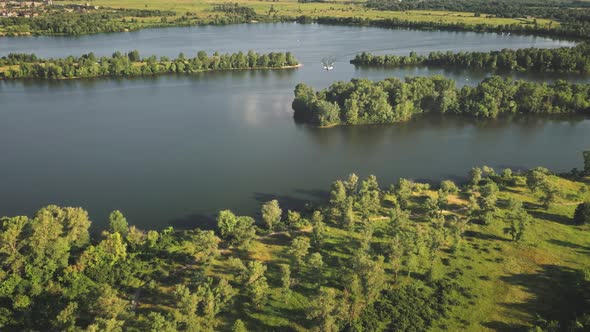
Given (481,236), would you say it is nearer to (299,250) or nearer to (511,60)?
(299,250)

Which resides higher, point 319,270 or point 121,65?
point 121,65

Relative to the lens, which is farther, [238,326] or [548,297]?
[548,297]

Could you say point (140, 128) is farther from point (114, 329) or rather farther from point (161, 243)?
point (114, 329)

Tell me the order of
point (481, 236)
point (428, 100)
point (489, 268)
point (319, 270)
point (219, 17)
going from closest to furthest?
point (319, 270), point (489, 268), point (481, 236), point (428, 100), point (219, 17)

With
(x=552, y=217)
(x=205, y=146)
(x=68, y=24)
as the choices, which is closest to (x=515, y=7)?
(x=68, y=24)

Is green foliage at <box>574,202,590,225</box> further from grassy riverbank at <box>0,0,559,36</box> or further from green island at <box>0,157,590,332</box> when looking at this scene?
grassy riverbank at <box>0,0,559,36</box>

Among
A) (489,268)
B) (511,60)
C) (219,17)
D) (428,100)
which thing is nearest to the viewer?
(489,268)
